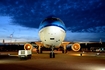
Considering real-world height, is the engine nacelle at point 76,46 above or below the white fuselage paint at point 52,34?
below

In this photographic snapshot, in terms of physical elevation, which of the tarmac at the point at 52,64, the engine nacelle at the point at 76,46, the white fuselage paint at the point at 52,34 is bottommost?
the tarmac at the point at 52,64

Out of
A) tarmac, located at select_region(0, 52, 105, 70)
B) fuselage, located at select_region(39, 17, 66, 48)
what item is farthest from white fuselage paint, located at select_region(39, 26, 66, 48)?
tarmac, located at select_region(0, 52, 105, 70)

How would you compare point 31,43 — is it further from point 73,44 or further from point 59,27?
point 59,27

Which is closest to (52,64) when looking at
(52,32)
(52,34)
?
(52,34)

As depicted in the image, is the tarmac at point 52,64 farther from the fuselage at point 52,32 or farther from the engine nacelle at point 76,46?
the engine nacelle at point 76,46

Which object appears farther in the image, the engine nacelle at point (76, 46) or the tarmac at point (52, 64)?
the engine nacelle at point (76, 46)

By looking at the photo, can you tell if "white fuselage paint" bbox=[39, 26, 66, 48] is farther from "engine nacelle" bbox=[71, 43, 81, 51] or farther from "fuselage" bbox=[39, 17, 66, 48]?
"engine nacelle" bbox=[71, 43, 81, 51]

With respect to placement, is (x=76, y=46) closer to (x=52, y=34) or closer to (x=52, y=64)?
(x=52, y=34)

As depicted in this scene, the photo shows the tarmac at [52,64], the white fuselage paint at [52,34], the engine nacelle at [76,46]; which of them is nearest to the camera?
the tarmac at [52,64]

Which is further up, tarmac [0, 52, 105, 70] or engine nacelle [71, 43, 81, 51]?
engine nacelle [71, 43, 81, 51]

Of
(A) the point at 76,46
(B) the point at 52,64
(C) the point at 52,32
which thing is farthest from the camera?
(A) the point at 76,46

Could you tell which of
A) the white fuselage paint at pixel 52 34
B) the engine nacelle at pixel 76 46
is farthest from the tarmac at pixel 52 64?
the engine nacelle at pixel 76 46

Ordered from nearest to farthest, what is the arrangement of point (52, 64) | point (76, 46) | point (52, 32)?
point (52, 64)
point (52, 32)
point (76, 46)

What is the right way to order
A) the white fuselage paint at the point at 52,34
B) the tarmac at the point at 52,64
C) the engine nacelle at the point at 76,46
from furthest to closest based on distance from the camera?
the engine nacelle at the point at 76,46 < the white fuselage paint at the point at 52,34 < the tarmac at the point at 52,64
